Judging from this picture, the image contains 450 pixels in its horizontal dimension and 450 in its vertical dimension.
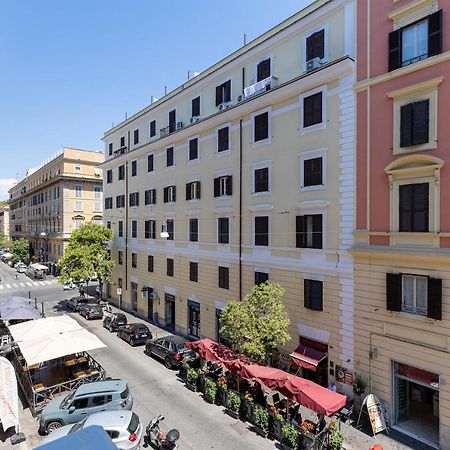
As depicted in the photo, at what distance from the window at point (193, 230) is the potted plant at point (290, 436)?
15.8m

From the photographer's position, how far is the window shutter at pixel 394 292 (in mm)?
15117

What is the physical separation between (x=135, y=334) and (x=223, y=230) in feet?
32.7

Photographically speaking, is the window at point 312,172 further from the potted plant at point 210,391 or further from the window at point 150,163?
the window at point 150,163

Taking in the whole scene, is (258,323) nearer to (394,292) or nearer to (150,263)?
(394,292)

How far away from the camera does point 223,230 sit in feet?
80.6

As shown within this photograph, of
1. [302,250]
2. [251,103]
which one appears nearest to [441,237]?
[302,250]

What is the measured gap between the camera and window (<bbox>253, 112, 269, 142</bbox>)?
2141cm

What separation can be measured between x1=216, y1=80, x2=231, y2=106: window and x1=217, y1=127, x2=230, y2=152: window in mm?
2116

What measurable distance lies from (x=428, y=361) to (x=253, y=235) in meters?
11.4

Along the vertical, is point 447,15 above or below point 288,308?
above

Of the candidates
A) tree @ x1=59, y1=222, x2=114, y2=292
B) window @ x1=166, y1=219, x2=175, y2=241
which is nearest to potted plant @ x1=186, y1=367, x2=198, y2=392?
window @ x1=166, y1=219, x2=175, y2=241

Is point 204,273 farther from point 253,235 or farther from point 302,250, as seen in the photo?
point 302,250

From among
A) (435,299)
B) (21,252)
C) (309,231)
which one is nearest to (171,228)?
(309,231)

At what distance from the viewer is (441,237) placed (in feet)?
45.6
